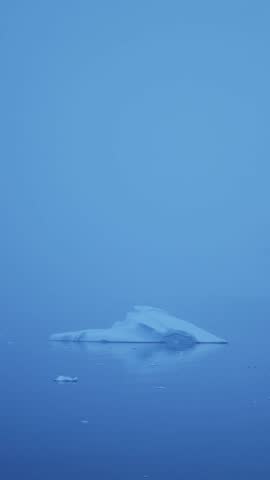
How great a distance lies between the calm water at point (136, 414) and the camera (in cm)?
735

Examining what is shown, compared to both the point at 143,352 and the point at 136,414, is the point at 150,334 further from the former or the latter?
the point at 136,414

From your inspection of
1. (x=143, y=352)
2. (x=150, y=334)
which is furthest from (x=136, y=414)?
(x=150, y=334)

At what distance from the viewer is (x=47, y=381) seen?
450 inches

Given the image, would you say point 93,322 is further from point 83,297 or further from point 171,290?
point 171,290

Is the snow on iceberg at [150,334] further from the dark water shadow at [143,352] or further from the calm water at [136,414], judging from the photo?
the calm water at [136,414]

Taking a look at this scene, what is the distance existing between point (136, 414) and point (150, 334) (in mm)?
6597

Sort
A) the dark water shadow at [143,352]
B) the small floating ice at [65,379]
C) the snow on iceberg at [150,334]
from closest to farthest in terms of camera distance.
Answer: the small floating ice at [65,379], the dark water shadow at [143,352], the snow on iceberg at [150,334]

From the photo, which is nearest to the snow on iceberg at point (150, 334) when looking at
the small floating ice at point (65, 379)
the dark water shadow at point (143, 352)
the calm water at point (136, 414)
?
the dark water shadow at point (143, 352)

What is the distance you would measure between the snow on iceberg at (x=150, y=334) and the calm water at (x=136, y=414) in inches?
24.3

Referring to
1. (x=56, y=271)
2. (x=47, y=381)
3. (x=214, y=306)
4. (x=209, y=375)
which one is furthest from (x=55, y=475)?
(x=56, y=271)

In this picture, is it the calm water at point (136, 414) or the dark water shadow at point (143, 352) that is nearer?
the calm water at point (136, 414)

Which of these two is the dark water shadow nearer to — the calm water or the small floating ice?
the calm water

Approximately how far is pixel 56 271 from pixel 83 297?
1682 centimetres

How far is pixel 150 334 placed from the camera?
1590cm
